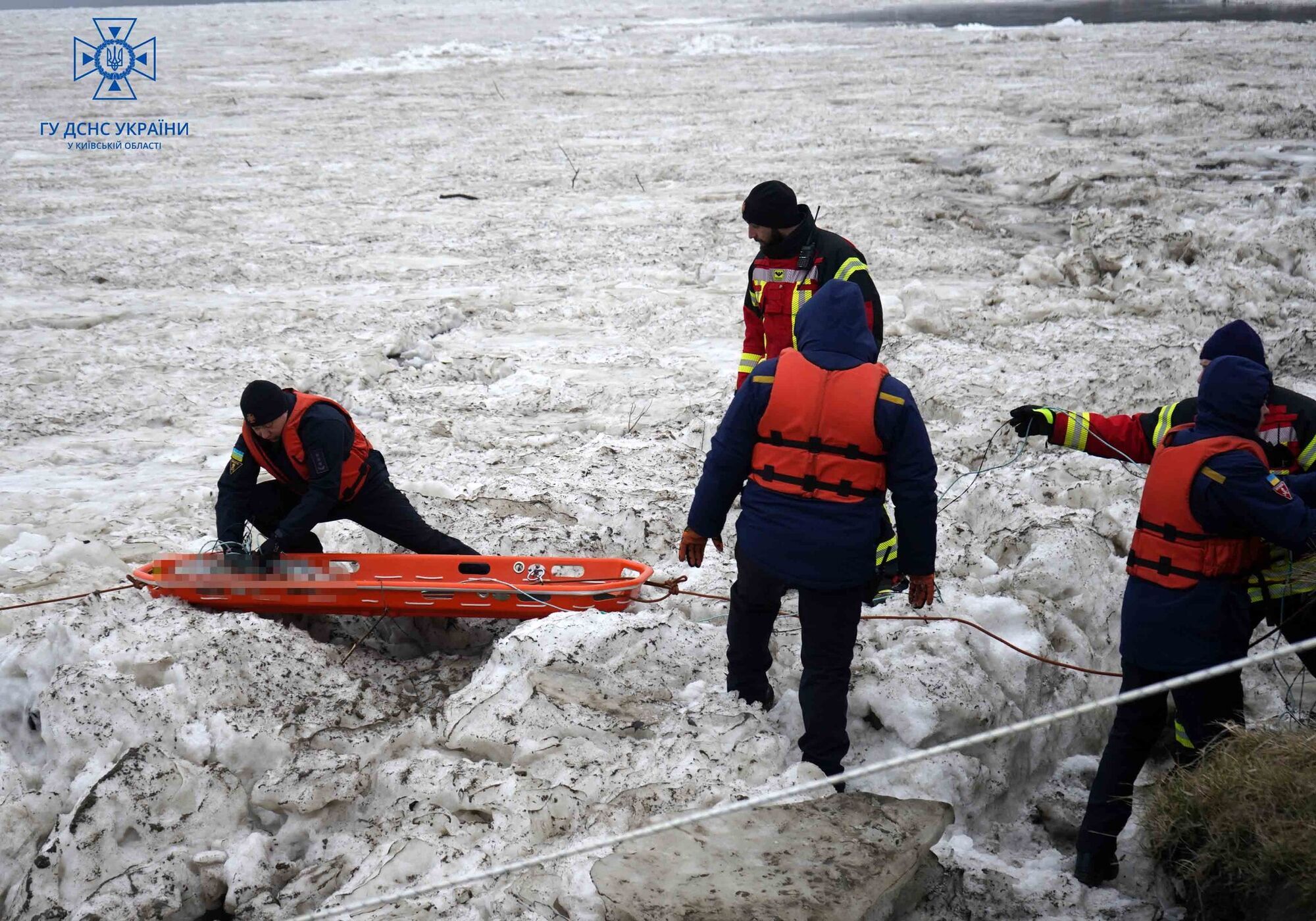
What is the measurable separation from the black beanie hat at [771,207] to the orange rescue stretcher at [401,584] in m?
1.69

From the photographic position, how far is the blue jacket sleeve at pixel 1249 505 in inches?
122

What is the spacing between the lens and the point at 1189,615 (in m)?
3.28

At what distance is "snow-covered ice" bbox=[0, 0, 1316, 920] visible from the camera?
11.8 feet

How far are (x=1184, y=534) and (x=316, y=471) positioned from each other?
136 inches

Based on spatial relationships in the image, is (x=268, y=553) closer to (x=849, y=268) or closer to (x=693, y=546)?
(x=693, y=546)

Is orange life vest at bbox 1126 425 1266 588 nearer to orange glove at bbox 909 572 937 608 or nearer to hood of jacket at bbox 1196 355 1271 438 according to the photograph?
hood of jacket at bbox 1196 355 1271 438

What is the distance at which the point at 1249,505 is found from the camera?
3129mm

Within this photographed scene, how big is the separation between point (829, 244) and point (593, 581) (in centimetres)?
194

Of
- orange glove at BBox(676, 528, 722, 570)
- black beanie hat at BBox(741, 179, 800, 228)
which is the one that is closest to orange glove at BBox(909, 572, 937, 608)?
orange glove at BBox(676, 528, 722, 570)

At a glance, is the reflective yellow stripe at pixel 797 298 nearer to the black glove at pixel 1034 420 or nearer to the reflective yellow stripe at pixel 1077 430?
the black glove at pixel 1034 420

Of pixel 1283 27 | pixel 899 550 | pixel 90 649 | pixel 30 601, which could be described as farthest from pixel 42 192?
pixel 1283 27

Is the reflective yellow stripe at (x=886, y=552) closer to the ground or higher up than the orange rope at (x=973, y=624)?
higher up

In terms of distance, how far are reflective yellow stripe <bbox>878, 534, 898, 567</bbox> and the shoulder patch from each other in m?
1.13

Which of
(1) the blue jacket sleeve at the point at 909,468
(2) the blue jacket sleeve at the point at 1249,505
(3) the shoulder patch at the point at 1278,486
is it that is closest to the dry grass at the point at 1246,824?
(2) the blue jacket sleeve at the point at 1249,505
